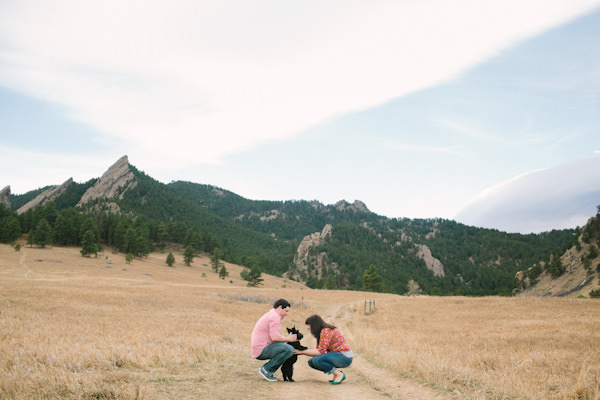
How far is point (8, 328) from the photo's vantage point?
14.1m

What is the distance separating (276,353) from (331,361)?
4.54 feet

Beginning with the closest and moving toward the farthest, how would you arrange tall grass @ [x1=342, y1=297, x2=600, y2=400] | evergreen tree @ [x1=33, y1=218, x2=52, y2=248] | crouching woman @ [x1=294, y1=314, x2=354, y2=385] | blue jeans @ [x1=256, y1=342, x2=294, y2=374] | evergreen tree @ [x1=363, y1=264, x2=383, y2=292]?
1. tall grass @ [x1=342, y1=297, x2=600, y2=400]
2. blue jeans @ [x1=256, y1=342, x2=294, y2=374]
3. crouching woman @ [x1=294, y1=314, x2=354, y2=385]
4. evergreen tree @ [x1=33, y1=218, x2=52, y2=248]
5. evergreen tree @ [x1=363, y1=264, x2=383, y2=292]

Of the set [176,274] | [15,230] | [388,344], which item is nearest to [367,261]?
[176,274]

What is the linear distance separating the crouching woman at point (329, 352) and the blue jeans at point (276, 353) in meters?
0.36

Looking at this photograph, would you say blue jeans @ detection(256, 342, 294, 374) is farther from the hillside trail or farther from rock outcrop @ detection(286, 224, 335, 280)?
rock outcrop @ detection(286, 224, 335, 280)

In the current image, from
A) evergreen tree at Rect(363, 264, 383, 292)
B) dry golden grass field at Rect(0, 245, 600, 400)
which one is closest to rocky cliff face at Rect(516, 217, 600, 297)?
evergreen tree at Rect(363, 264, 383, 292)

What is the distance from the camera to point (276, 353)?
8.34 m

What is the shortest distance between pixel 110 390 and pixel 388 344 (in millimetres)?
12724

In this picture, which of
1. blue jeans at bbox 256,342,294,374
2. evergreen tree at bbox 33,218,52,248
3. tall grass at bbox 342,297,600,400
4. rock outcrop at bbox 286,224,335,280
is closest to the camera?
tall grass at bbox 342,297,600,400

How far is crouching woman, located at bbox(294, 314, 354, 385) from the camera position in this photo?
27.6ft

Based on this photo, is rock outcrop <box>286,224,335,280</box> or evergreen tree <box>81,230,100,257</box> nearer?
evergreen tree <box>81,230,100,257</box>

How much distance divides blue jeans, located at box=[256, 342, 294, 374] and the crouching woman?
355mm

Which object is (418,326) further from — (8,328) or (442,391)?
(8,328)

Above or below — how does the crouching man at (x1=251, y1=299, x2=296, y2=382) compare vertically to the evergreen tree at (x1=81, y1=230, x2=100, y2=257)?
above
